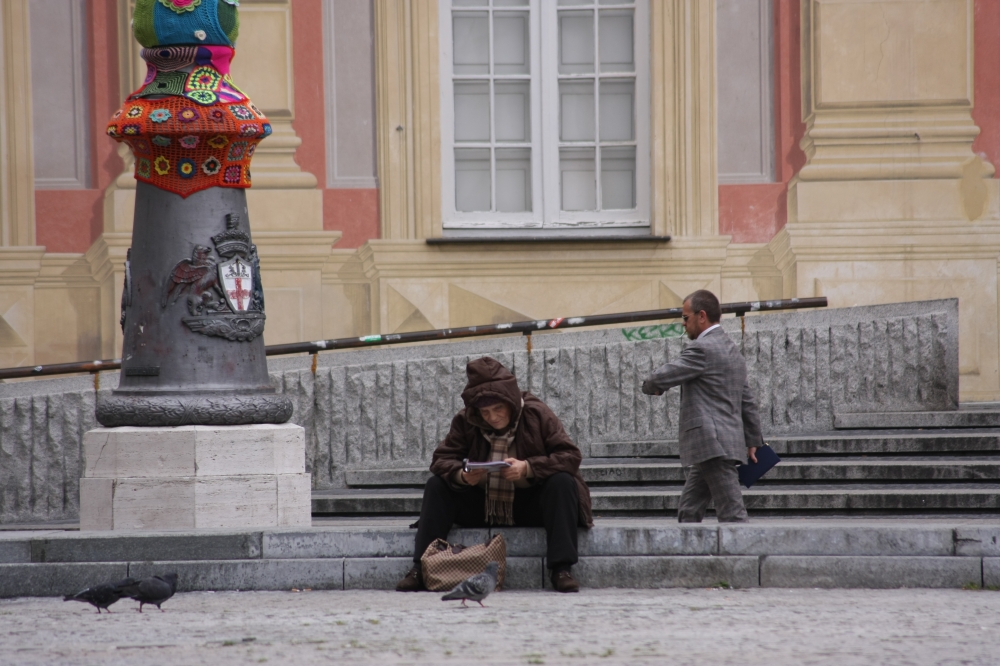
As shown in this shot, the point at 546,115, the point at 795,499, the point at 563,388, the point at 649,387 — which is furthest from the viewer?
the point at 546,115

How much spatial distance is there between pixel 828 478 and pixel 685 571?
10.7ft

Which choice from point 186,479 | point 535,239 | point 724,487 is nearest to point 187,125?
point 186,479

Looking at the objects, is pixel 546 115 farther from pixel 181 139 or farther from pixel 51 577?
pixel 51 577

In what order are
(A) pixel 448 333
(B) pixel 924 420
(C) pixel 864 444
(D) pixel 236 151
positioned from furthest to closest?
(A) pixel 448 333, (B) pixel 924 420, (C) pixel 864 444, (D) pixel 236 151

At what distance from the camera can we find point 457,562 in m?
6.27

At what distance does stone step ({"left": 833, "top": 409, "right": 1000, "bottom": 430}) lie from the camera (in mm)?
10336

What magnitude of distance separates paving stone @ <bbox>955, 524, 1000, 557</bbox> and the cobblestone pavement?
24 cm

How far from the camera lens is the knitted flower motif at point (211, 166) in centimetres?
754

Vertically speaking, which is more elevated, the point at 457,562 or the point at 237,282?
the point at 237,282

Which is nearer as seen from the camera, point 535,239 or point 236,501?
point 236,501

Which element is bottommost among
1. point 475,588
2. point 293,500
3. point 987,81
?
point 475,588

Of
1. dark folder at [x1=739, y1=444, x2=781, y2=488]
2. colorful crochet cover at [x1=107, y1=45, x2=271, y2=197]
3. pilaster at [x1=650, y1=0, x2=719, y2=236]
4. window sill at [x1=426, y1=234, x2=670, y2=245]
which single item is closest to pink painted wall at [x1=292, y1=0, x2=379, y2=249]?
window sill at [x1=426, y1=234, x2=670, y2=245]

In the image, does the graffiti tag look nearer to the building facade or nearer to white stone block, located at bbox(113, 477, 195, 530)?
the building facade

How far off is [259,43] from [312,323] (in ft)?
8.79
